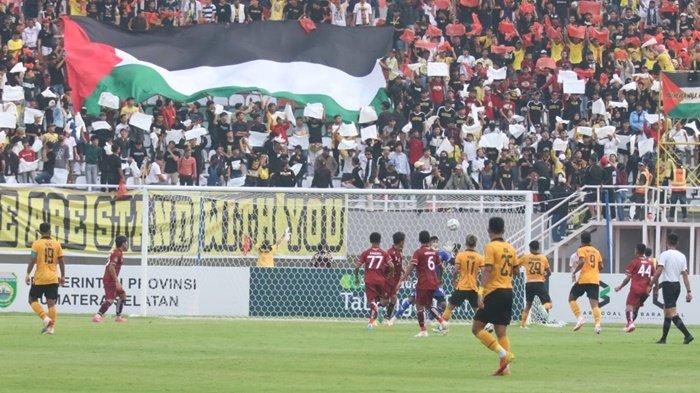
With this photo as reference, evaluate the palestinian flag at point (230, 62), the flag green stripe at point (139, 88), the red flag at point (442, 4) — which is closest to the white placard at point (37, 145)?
the palestinian flag at point (230, 62)

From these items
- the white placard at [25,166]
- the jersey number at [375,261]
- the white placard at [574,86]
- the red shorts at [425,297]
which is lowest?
the red shorts at [425,297]

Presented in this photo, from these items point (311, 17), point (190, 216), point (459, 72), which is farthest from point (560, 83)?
point (190, 216)

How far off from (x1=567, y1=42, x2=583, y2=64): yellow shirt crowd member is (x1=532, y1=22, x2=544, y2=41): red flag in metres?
1.05

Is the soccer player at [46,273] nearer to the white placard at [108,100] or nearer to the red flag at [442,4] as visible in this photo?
the white placard at [108,100]

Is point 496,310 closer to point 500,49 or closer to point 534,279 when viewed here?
point 534,279

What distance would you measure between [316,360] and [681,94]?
71.4 ft

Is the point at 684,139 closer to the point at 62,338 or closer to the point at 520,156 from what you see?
the point at 520,156

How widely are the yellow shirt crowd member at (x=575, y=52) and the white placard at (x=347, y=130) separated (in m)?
9.34

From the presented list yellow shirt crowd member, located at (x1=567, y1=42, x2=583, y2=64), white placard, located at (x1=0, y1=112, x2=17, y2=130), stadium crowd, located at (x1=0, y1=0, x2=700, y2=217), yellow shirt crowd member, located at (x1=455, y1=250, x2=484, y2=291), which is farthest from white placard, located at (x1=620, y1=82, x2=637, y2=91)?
yellow shirt crowd member, located at (x1=455, y1=250, x2=484, y2=291)

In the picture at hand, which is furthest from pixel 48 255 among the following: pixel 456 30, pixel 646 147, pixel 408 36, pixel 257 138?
pixel 456 30

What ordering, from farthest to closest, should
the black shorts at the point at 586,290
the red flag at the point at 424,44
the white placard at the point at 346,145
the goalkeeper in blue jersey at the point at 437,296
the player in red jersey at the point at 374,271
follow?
1. the red flag at the point at 424,44
2. the white placard at the point at 346,145
3. the black shorts at the point at 586,290
4. the goalkeeper in blue jersey at the point at 437,296
5. the player in red jersey at the point at 374,271

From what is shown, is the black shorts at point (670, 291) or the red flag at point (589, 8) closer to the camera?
the black shorts at point (670, 291)

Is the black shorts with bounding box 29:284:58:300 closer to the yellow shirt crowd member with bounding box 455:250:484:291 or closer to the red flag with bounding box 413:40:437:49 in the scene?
the yellow shirt crowd member with bounding box 455:250:484:291

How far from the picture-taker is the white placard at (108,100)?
142 ft
